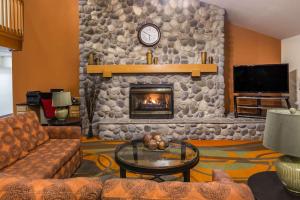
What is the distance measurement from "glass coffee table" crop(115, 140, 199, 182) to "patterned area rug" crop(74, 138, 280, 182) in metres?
0.39

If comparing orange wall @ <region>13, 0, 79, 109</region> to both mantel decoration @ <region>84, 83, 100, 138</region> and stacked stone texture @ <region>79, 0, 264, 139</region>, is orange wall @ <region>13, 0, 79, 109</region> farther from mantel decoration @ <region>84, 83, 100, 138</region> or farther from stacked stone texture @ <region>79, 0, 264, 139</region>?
mantel decoration @ <region>84, 83, 100, 138</region>

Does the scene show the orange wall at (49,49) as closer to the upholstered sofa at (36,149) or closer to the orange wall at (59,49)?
the orange wall at (59,49)

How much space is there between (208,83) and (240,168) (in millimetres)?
2260

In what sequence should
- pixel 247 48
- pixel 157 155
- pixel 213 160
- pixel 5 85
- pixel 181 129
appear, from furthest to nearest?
pixel 5 85 → pixel 247 48 → pixel 181 129 → pixel 213 160 → pixel 157 155

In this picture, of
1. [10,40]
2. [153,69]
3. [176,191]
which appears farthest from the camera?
[10,40]

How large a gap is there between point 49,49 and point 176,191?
18.2ft

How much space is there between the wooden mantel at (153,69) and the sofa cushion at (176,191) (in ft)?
13.2

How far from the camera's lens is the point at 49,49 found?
18.7 feet

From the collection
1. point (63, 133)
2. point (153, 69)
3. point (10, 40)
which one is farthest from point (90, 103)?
→ point (10, 40)

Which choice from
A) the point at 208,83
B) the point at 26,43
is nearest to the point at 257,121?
the point at 208,83

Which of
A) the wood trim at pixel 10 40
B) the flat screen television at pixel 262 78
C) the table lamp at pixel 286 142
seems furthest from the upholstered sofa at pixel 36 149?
the flat screen television at pixel 262 78

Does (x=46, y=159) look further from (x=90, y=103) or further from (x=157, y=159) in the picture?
(x=90, y=103)

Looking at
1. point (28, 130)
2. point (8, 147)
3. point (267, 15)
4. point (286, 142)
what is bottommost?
point (8, 147)

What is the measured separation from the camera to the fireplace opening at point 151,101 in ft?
16.8
